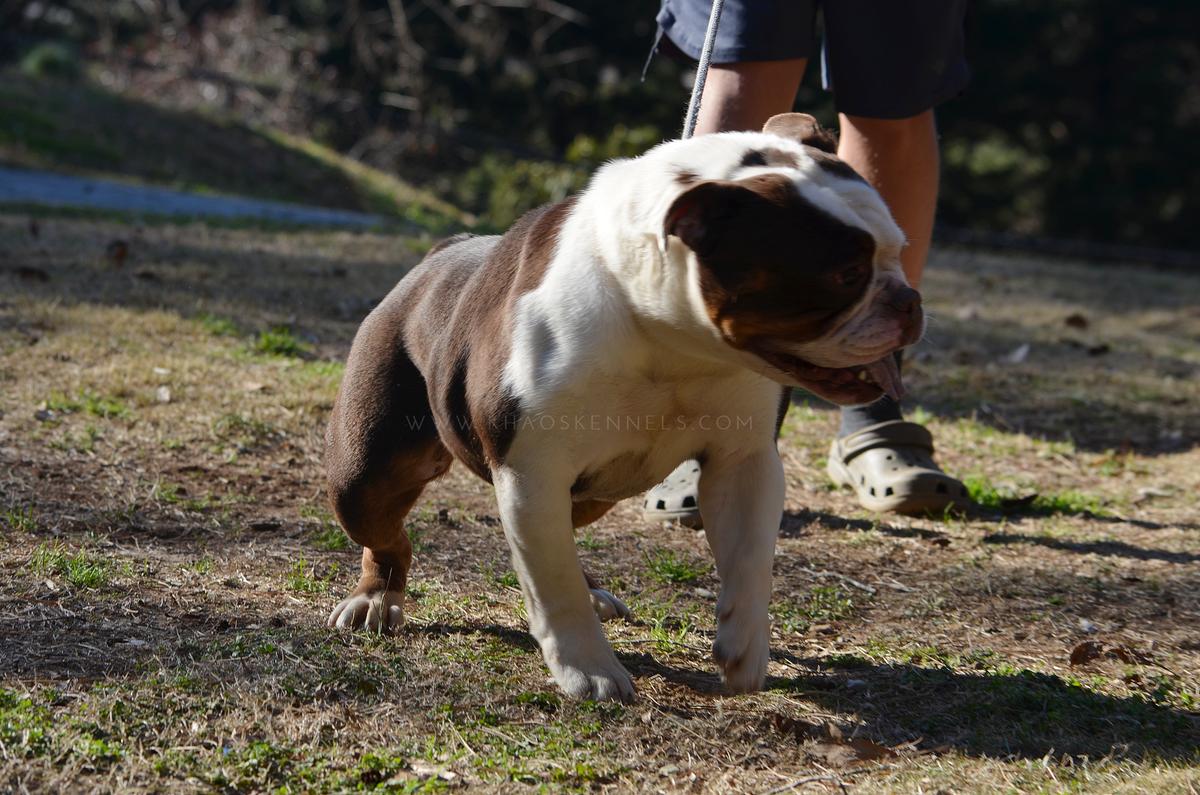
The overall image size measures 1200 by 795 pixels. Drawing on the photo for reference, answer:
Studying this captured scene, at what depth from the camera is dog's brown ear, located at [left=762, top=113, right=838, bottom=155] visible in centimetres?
265

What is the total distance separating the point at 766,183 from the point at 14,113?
42.2 feet

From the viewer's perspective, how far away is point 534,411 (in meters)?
2.46

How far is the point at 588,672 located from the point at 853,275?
3.05 ft

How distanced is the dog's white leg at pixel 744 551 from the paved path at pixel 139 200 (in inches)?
290

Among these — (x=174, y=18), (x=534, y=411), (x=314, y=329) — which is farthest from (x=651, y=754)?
(x=174, y=18)

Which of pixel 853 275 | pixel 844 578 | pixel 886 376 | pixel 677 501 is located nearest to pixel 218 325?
pixel 677 501

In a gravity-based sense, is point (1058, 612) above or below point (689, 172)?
below

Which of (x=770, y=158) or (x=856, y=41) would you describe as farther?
(x=856, y=41)

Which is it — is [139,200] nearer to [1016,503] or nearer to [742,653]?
[1016,503]

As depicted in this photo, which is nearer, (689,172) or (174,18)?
(689,172)

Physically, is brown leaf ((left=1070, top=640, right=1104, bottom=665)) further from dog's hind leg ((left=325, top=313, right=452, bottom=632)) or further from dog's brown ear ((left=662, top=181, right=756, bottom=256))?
dog's hind leg ((left=325, top=313, right=452, bottom=632))

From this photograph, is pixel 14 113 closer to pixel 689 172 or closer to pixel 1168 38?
pixel 689 172

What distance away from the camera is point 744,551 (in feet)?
8.65

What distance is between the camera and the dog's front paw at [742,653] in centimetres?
260
